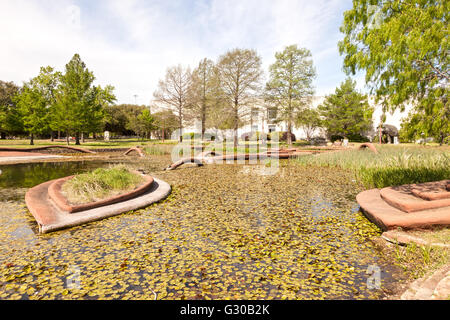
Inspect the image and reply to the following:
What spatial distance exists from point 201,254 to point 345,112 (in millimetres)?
33994

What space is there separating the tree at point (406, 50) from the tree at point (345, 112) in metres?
29.9

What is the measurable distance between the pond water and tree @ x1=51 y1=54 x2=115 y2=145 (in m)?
27.0

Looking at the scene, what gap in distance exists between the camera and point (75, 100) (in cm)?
3031

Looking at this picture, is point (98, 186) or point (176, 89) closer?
point (98, 186)

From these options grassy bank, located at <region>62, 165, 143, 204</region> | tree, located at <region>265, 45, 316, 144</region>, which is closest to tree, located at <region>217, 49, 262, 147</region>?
tree, located at <region>265, 45, 316, 144</region>

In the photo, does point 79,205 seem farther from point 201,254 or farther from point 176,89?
point 176,89

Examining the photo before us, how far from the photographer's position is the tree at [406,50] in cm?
408

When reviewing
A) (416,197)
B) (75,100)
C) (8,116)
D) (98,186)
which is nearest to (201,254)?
(98,186)

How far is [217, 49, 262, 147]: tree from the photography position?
24453 millimetres

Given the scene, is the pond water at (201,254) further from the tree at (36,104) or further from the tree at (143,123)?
the tree at (143,123)

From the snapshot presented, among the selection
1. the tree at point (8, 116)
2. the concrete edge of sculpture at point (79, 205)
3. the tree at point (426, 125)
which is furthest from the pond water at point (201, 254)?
the tree at point (8, 116)

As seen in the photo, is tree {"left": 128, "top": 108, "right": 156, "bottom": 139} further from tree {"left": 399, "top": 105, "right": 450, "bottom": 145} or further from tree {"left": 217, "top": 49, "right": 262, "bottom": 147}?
tree {"left": 399, "top": 105, "right": 450, "bottom": 145}

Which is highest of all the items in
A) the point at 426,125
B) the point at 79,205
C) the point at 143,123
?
the point at 143,123
